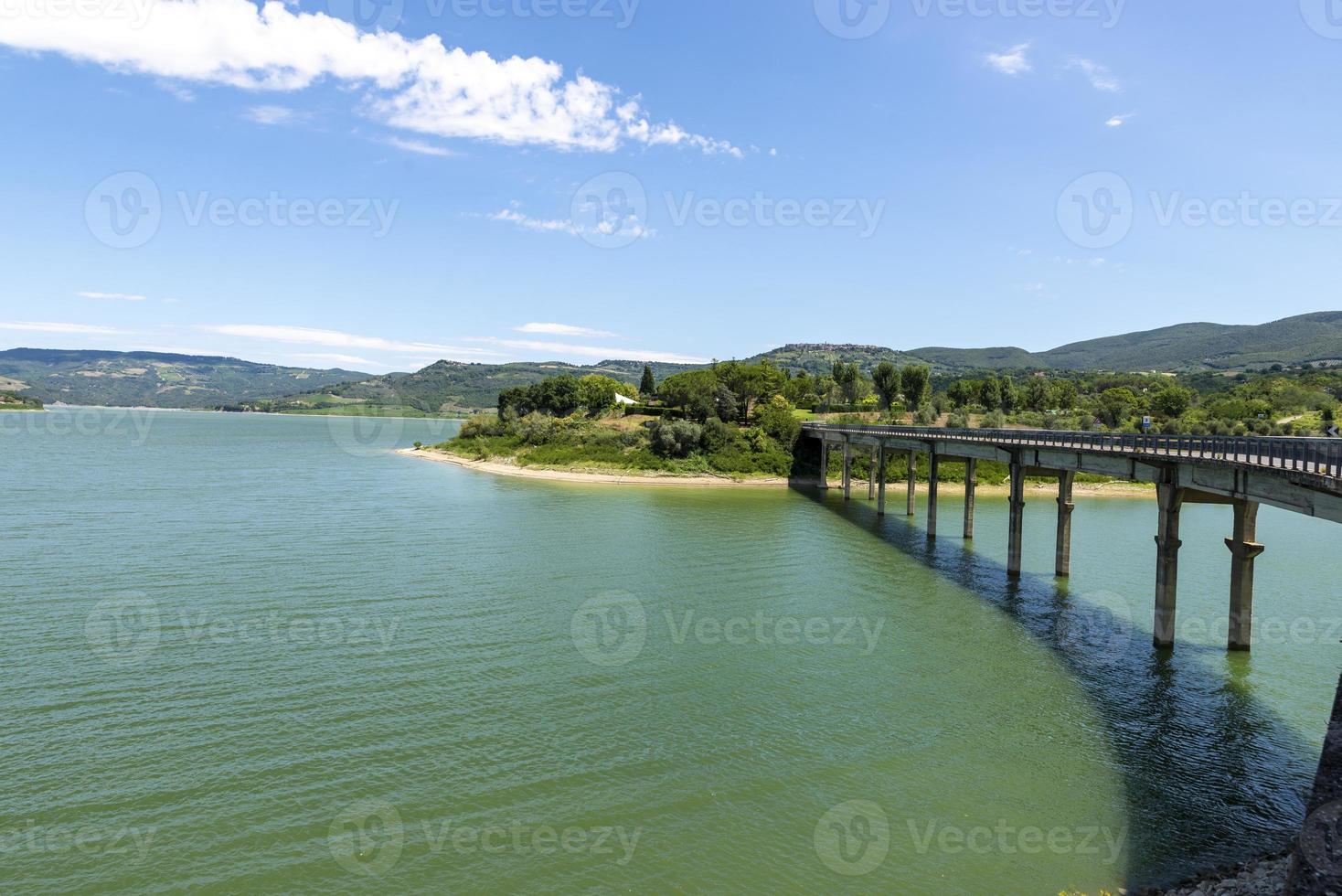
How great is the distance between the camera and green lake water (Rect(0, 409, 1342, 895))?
44.1 ft

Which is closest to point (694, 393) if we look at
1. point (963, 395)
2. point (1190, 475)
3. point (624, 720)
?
point (963, 395)

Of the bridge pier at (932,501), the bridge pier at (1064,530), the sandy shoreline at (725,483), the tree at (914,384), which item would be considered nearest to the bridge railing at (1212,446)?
the bridge pier at (1064,530)

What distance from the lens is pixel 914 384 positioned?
120188 millimetres

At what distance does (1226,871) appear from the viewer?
12984 mm

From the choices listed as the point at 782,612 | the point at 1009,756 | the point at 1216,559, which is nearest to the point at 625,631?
the point at 782,612

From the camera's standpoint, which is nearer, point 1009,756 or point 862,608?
point 1009,756

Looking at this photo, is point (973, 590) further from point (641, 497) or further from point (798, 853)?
point (641, 497)

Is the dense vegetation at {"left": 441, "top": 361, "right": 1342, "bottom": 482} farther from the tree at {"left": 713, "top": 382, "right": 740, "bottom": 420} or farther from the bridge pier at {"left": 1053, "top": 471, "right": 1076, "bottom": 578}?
the bridge pier at {"left": 1053, "top": 471, "right": 1076, "bottom": 578}

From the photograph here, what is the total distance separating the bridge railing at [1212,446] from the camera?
19.7 m

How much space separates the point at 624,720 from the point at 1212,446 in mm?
21702

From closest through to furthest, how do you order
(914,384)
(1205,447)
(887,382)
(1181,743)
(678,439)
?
1. (1181,743)
2. (1205,447)
3. (678,439)
4. (914,384)
5. (887,382)

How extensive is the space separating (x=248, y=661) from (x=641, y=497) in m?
48.2

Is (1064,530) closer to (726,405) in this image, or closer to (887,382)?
(726,405)

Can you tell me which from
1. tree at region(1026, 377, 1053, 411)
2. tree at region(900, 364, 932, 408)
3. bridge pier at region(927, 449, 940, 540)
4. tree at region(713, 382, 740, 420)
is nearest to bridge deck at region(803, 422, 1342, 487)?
bridge pier at region(927, 449, 940, 540)
